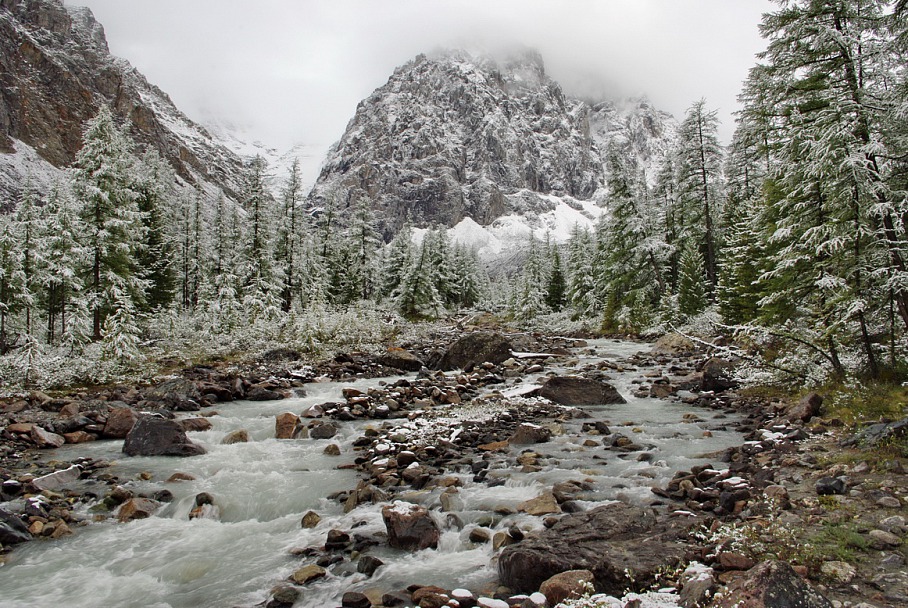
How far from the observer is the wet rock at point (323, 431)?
12.9 metres

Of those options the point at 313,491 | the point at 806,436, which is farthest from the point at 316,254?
the point at 806,436

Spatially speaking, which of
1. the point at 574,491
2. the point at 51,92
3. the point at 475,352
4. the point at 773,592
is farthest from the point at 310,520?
the point at 51,92

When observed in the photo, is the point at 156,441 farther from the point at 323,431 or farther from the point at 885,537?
the point at 885,537

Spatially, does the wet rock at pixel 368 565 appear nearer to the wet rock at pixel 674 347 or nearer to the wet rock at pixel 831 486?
the wet rock at pixel 831 486

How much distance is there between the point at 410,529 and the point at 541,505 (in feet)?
7.04

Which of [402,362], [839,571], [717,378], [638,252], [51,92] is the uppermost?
[51,92]

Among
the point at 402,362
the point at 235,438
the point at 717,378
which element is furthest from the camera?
the point at 402,362

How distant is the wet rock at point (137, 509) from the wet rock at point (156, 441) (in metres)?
2.94

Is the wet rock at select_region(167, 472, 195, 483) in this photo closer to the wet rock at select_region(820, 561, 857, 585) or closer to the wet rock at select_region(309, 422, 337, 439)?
the wet rock at select_region(309, 422, 337, 439)

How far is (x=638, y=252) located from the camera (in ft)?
114

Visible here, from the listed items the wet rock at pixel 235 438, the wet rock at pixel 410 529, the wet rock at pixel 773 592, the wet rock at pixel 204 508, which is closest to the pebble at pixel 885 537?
the wet rock at pixel 773 592

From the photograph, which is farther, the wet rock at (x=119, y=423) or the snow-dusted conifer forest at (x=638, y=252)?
the wet rock at (x=119, y=423)

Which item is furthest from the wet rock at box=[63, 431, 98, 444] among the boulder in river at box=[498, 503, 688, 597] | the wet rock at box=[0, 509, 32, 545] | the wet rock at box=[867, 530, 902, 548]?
Answer: the wet rock at box=[867, 530, 902, 548]

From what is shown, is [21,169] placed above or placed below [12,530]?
above
